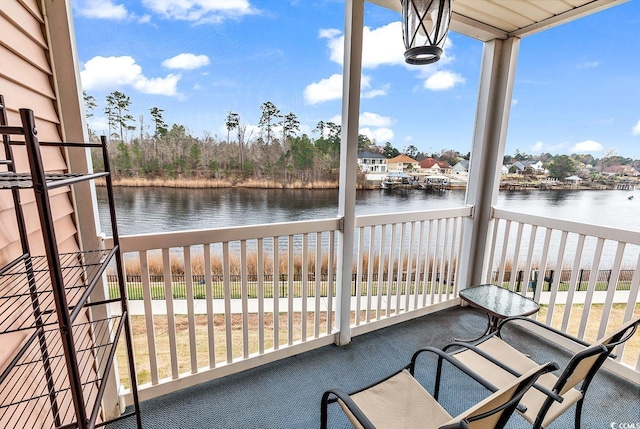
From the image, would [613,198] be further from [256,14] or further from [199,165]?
[199,165]

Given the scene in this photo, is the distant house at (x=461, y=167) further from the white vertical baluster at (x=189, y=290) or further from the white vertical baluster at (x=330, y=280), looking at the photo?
the white vertical baluster at (x=189, y=290)

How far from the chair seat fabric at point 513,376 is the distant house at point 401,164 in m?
1.36

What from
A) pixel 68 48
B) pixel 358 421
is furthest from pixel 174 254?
pixel 358 421

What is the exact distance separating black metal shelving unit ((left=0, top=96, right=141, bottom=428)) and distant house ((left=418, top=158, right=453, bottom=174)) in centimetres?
223

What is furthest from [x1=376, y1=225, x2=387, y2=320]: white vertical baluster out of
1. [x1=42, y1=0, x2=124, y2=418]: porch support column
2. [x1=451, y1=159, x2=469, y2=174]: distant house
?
[x1=42, y1=0, x2=124, y2=418]: porch support column

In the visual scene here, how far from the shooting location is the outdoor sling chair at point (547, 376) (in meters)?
1.18

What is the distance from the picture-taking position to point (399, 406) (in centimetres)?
136

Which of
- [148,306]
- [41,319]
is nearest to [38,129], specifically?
[41,319]

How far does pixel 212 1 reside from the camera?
1680mm

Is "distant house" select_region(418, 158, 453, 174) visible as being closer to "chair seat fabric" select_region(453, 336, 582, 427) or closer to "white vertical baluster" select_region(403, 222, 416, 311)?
"white vertical baluster" select_region(403, 222, 416, 311)

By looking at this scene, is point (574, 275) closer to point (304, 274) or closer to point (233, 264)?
point (304, 274)

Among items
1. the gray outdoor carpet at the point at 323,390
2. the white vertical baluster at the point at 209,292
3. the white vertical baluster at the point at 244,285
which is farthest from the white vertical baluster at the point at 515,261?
the white vertical baluster at the point at 209,292

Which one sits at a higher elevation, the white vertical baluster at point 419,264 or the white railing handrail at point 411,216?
the white railing handrail at point 411,216

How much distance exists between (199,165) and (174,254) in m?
0.60
